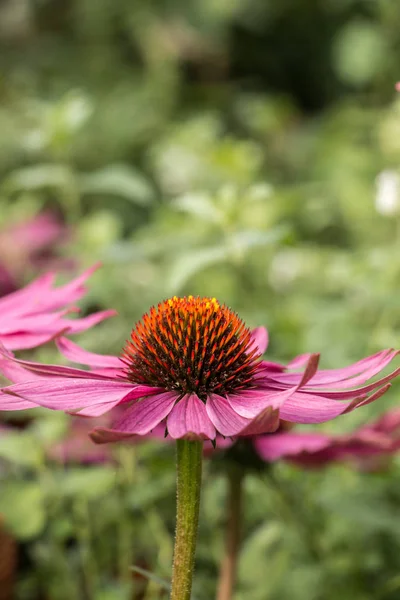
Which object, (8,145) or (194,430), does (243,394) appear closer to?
(194,430)

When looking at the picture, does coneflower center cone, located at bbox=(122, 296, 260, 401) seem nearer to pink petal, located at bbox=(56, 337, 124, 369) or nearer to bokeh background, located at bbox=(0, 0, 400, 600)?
pink petal, located at bbox=(56, 337, 124, 369)

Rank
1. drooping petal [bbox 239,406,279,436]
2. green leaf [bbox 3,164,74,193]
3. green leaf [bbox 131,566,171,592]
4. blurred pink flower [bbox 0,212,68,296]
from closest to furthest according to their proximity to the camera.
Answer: drooping petal [bbox 239,406,279,436] < green leaf [bbox 131,566,171,592] < green leaf [bbox 3,164,74,193] < blurred pink flower [bbox 0,212,68,296]

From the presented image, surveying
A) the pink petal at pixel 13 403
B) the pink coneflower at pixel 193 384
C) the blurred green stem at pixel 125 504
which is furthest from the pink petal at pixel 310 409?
the blurred green stem at pixel 125 504

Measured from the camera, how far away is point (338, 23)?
2.63 metres

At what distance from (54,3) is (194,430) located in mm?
2879

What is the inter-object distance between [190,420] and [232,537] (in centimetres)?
23

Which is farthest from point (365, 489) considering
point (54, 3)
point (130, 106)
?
point (54, 3)

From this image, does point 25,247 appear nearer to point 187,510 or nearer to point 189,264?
point 189,264

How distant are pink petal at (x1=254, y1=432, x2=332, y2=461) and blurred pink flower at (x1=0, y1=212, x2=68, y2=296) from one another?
50 cm

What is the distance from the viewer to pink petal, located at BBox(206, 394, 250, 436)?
34cm

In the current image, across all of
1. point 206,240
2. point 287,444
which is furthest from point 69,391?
point 206,240

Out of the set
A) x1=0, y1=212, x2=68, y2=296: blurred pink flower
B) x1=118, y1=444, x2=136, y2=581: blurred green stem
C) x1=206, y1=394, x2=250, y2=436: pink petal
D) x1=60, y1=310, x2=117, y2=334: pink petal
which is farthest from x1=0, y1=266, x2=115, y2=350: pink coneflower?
x1=0, y1=212, x2=68, y2=296: blurred pink flower

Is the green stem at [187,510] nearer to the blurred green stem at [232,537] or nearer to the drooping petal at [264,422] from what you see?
the drooping petal at [264,422]

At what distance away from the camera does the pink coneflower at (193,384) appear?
34 centimetres
